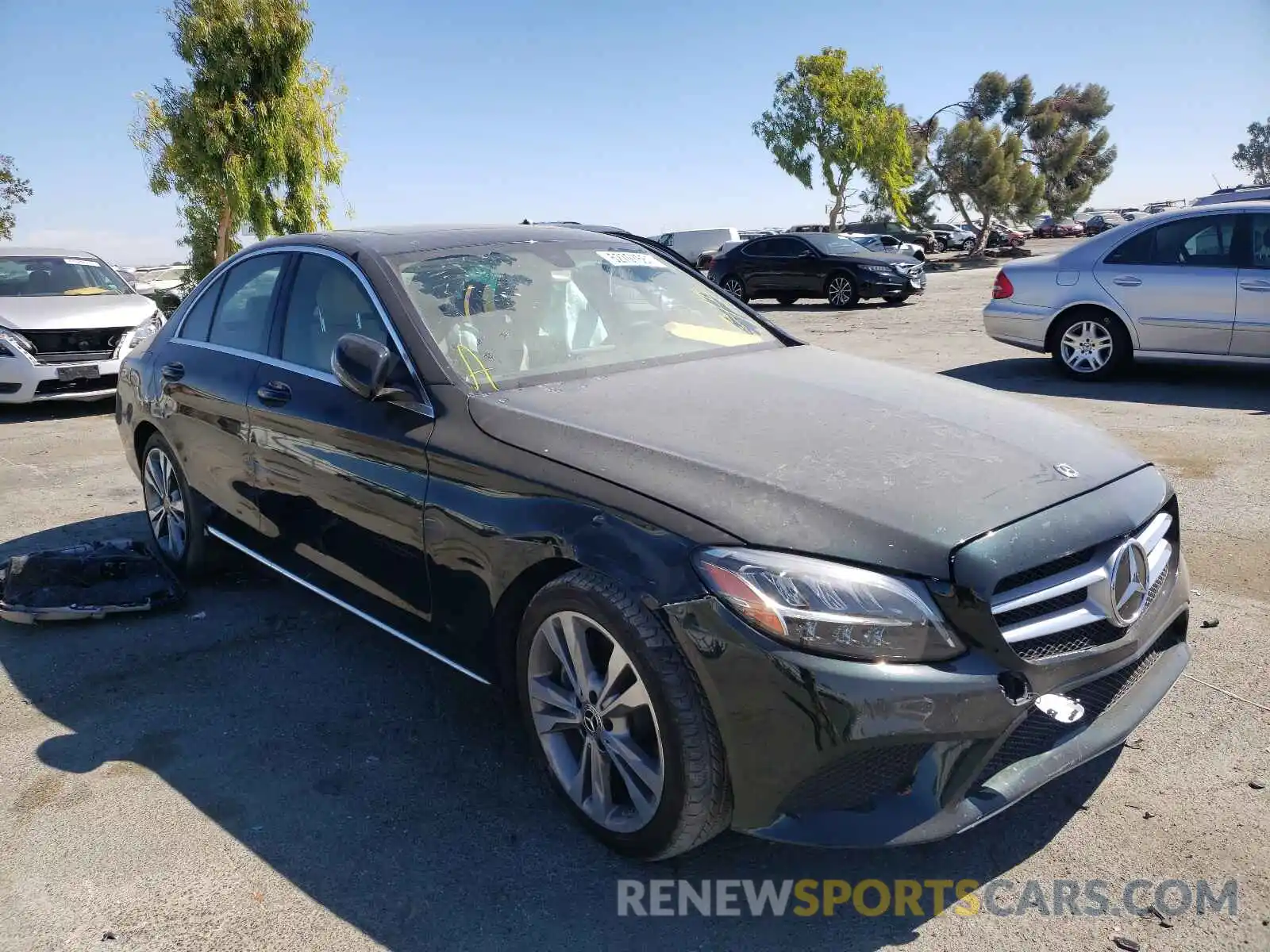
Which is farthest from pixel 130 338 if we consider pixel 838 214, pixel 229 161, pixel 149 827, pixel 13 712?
pixel 838 214

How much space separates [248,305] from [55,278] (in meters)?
7.82

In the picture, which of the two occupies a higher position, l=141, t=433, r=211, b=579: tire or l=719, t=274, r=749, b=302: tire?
l=719, t=274, r=749, b=302: tire

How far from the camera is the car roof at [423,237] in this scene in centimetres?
367

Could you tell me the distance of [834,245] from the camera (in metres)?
19.8

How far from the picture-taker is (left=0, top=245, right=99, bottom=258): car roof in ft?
34.5

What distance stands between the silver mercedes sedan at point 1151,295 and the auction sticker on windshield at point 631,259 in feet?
20.2

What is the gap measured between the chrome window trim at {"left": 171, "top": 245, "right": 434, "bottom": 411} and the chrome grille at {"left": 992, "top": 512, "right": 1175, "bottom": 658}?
180 centimetres

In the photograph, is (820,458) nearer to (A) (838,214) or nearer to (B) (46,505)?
(B) (46,505)

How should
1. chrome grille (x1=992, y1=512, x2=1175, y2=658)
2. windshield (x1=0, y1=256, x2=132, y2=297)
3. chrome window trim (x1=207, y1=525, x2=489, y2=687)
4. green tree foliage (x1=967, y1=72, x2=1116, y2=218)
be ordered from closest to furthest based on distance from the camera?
chrome grille (x1=992, y1=512, x2=1175, y2=658) → chrome window trim (x1=207, y1=525, x2=489, y2=687) → windshield (x1=0, y1=256, x2=132, y2=297) → green tree foliage (x1=967, y1=72, x2=1116, y2=218)

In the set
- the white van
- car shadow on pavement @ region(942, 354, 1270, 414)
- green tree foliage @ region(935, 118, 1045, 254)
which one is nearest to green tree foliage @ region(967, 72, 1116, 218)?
green tree foliage @ region(935, 118, 1045, 254)

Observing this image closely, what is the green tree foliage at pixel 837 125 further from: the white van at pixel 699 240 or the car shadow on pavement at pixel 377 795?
the car shadow on pavement at pixel 377 795

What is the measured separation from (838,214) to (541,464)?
1588 inches

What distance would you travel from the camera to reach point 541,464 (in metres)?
2.71

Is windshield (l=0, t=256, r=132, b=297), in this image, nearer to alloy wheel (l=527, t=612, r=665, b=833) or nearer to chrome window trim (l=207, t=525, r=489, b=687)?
chrome window trim (l=207, t=525, r=489, b=687)
